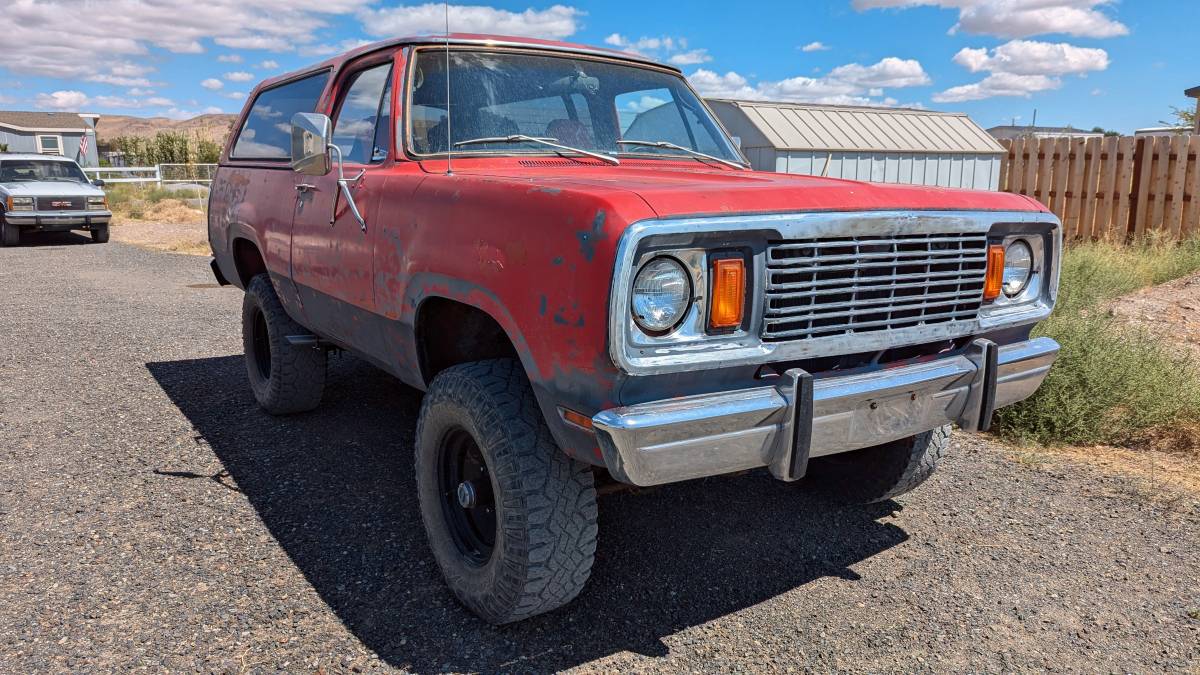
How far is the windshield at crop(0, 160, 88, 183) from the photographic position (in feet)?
53.2

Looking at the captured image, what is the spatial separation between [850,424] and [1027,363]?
0.87 metres

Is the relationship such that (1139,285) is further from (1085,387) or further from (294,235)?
(294,235)

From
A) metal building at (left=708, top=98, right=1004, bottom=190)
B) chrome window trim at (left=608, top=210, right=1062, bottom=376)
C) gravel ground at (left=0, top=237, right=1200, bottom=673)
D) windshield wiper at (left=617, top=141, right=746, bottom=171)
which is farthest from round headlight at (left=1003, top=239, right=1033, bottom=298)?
metal building at (left=708, top=98, right=1004, bottom=190)

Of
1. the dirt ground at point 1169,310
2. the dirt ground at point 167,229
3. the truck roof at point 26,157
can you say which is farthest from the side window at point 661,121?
the truck roof at point 26,157

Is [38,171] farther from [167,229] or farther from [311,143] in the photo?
[311,143]

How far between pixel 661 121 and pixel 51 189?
52.1ft

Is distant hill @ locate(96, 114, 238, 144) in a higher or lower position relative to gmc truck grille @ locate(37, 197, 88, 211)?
higher

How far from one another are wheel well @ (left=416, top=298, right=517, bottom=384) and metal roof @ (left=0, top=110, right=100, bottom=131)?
66.3m

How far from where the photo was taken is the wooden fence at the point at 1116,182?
11.2 m

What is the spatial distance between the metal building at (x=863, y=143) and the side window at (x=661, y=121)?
9.24 metres

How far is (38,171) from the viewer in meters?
16.5

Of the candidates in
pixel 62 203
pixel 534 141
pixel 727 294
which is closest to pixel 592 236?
pixel 727 294

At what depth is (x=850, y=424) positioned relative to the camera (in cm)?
250

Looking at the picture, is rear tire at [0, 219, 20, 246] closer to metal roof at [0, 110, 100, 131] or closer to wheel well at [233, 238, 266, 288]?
wheel well at [233, 238, 266, 288]
